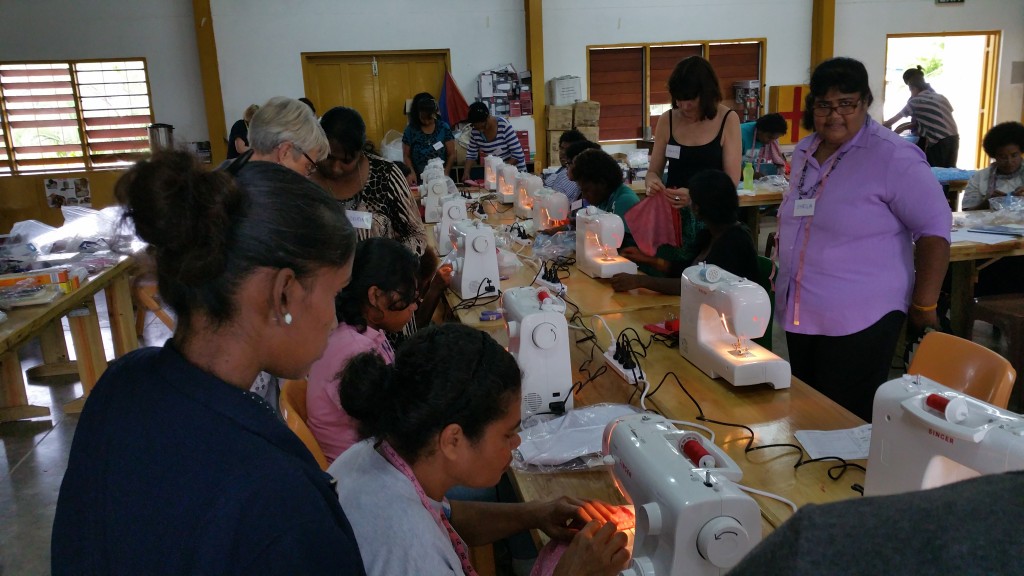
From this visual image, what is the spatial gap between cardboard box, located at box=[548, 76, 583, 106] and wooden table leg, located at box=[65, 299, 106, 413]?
19.6 feet

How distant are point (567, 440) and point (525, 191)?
3.22m

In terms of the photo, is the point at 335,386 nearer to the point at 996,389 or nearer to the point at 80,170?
the point at 996,389

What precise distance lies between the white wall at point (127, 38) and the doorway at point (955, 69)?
864cm

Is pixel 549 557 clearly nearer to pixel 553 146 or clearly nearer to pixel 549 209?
pixel 549 209

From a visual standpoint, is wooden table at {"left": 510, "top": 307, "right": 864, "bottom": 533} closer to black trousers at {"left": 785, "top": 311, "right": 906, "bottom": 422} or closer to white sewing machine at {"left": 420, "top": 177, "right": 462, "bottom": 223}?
black trousers at {"left": 785, "top": 311, "right": 906, "bottom": 422}

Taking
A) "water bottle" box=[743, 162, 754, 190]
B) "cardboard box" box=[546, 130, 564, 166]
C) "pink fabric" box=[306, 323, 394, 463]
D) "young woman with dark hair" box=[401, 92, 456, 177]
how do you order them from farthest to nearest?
1. "cardboard box" box=[546, 130, 564, 166]
2. "young woman with dark hair" box=[401, 92, 456, 177]
3. "water bottle" box=[743, 162, 754, 190]
4. "pink fabric" box=[306, 323, 394, 463]

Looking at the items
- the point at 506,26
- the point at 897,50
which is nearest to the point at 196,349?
the point at 506,26

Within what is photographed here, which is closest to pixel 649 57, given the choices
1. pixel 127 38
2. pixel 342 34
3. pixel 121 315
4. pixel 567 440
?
pixel 342 34

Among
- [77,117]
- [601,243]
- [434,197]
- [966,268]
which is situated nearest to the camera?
[601,243]

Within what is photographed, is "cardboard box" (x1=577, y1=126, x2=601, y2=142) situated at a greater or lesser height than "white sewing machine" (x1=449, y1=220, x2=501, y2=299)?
greater

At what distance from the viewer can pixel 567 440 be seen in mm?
1699

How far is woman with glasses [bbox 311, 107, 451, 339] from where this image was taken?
2.71 meters

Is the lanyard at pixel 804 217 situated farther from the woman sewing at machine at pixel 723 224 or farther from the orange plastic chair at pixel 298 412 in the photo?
the orange plastic chair at pixel 298 412

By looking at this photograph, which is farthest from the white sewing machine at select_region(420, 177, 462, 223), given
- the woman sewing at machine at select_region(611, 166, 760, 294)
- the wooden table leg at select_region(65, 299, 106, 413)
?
the woman sewing at machine at select_region(611, 166, 760, 294)
